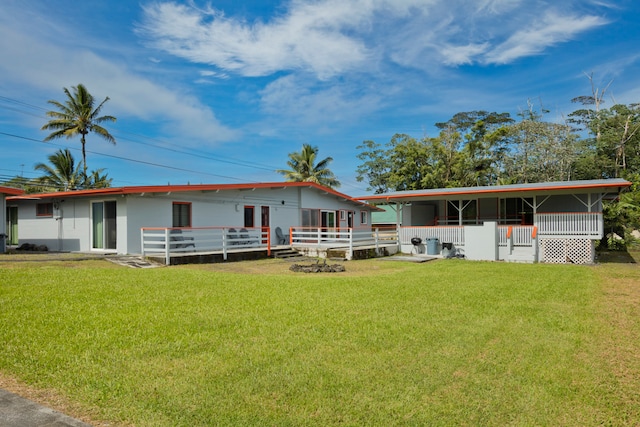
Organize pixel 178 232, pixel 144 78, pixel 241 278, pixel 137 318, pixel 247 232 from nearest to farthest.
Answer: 1. pixel 137 318
2. pixel 241 278
3. pixel 178 232
4. pixel 247 232
5. pixel 144 78

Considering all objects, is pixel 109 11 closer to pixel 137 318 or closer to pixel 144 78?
pixel 144 78

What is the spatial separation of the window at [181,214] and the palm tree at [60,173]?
22.5 m

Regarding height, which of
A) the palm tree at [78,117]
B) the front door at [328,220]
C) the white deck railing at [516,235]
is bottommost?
the white deck railing at [516,235]

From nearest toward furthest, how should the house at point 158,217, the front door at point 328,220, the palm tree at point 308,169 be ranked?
1. the house at point 158,217
2. the front door at point 328,220
3. the palm tree at point 308,169

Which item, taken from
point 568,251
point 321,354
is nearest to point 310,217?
point 568,251

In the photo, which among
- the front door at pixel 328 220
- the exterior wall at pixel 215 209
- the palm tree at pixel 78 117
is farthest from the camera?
the palm tree at pixel 78 117

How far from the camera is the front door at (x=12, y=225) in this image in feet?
63.7

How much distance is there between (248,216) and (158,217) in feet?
14.9

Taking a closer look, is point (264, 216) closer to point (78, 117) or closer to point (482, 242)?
point (482, 242)

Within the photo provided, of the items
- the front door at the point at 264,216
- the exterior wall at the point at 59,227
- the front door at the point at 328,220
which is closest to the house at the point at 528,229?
the front door at the point at 328,220

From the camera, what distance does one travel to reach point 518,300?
7.78 metres

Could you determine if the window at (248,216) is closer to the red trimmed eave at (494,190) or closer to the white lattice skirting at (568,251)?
the red trimmed eave at (494,190)

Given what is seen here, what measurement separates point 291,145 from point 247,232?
26.0 m

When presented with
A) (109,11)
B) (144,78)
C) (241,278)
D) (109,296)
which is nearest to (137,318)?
(109,296)
